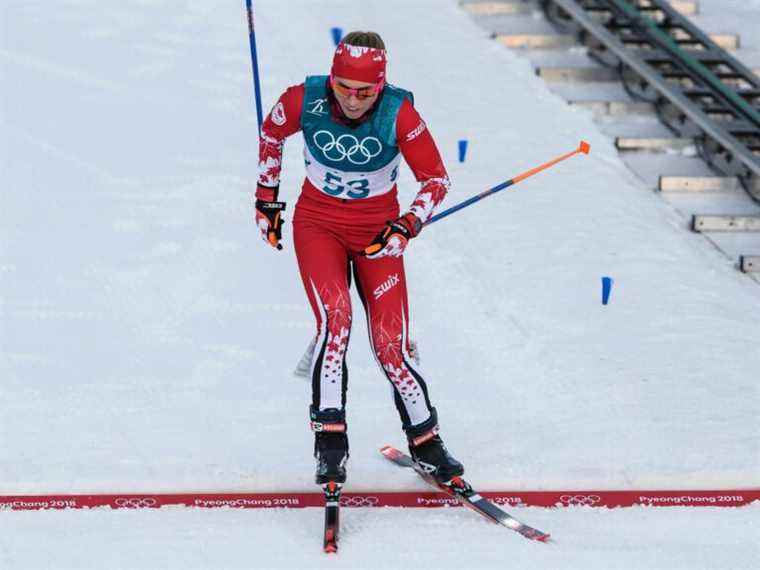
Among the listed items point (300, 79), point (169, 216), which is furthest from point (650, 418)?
point (300, 79)

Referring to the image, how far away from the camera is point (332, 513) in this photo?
6.25 m

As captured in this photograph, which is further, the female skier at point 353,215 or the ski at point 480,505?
the ski at point 480,505

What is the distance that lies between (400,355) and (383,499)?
0.69 meters

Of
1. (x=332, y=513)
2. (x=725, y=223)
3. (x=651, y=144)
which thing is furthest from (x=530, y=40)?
(x=332, y=513)

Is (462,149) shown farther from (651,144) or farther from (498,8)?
(498,8)

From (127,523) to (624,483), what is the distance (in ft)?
6.76

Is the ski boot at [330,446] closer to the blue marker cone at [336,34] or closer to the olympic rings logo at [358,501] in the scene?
the olympic rings logo at [358,501]

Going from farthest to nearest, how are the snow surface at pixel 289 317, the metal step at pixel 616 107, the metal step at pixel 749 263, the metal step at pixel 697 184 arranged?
the metal step at pixel 616 107 → the metal step at pixel 697 184 → the metal step at pixel 749 263 → the snow surface at pixel 289 317

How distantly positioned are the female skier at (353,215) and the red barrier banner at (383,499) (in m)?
0.26

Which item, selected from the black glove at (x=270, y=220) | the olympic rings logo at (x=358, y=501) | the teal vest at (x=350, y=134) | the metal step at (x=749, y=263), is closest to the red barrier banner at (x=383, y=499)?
the olympic rings logo at (x=358, y=501)

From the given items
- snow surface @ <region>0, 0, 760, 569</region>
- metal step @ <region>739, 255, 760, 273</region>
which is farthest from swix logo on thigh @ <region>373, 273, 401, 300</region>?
metal step @ <region>739, 255, 760, 273</region>

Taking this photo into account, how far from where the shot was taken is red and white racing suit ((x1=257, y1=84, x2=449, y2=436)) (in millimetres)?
6238

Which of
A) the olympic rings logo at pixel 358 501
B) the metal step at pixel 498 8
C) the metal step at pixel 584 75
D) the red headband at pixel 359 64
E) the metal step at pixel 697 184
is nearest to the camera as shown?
the red headband at pixel 359 64

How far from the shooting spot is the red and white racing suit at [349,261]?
6238 mm
